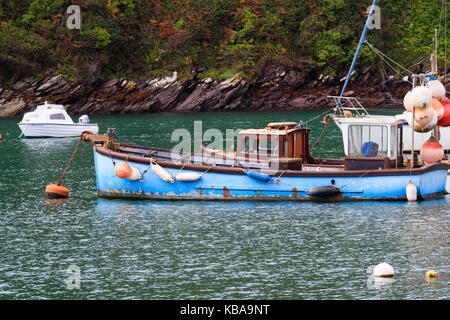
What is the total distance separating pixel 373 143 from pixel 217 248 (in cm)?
950

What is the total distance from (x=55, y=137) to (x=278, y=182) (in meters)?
35.9

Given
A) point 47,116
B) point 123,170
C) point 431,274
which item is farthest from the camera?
point 47,116

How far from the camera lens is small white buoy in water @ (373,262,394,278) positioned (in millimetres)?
22625

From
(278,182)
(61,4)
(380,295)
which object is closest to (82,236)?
(278,182)

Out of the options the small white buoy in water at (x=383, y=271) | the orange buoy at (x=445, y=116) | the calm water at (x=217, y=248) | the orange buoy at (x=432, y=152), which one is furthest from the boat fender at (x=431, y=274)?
the orange buoy at (x=445, y=116)

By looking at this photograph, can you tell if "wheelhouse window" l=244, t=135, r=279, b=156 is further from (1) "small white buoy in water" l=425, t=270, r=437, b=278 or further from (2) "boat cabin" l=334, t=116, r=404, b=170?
(1) "small white buoy in water" l=425, t=270, r=437, b=278

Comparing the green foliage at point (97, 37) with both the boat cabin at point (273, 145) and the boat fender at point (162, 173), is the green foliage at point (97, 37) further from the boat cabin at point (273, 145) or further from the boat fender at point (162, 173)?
the boat fender at point (162, 173)

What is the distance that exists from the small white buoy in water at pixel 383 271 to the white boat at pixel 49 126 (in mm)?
43418

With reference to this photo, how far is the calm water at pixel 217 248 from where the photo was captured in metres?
22.1

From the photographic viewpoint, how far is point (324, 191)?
3180 cm

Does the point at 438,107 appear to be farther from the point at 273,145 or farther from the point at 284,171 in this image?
the point at 284,171

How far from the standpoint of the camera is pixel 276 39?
10112cm

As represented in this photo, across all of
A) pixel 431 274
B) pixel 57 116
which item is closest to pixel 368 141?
pixel 431 274

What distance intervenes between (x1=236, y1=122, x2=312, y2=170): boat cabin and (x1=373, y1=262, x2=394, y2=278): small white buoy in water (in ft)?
34.2
